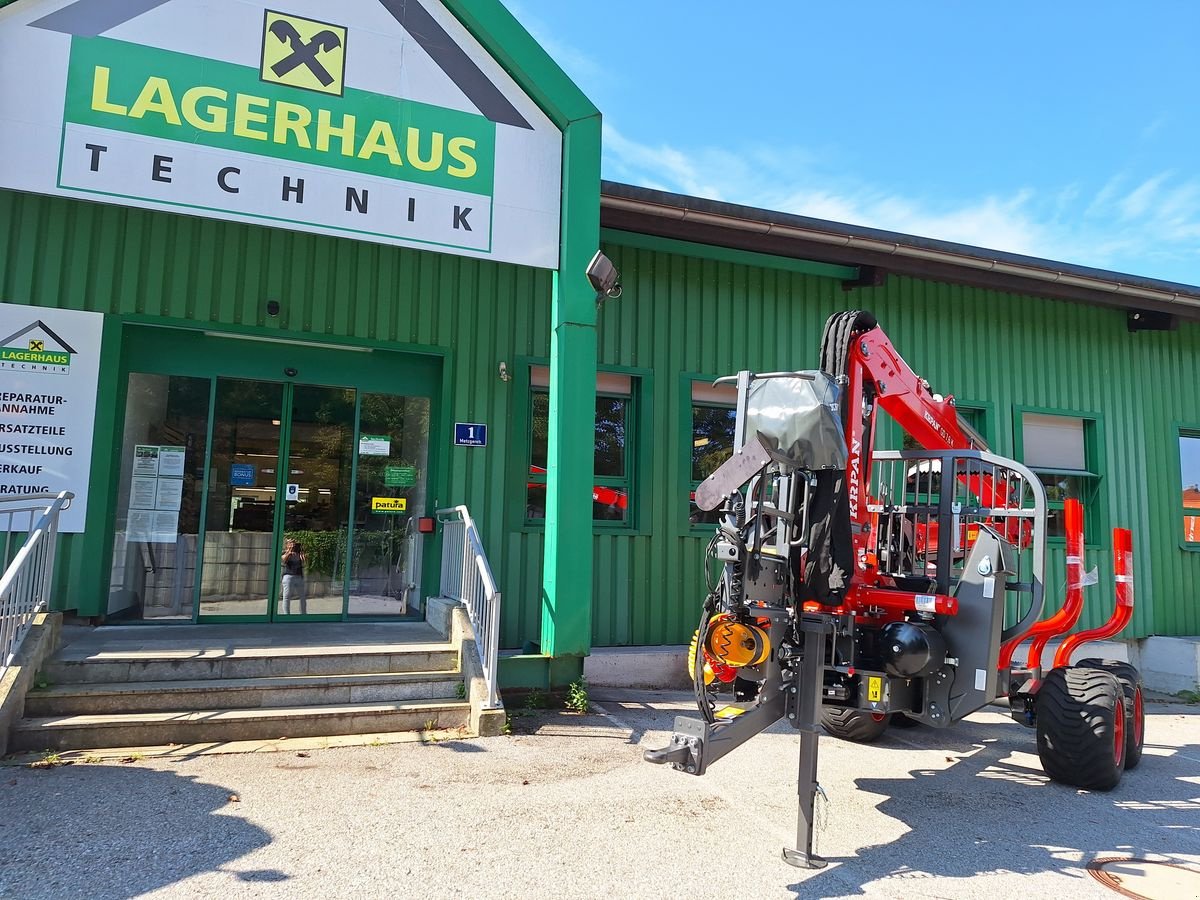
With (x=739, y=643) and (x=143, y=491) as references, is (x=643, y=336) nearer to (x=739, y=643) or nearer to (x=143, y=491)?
(x=143, y=491)

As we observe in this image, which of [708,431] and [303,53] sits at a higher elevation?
[303,53]

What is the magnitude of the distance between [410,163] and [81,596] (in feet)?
15.7

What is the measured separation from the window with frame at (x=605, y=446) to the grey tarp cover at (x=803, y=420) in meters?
4.54

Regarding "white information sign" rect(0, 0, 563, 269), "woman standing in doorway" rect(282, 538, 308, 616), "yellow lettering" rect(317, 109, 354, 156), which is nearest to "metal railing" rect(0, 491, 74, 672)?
"woman standing in doorway" rect(282, 538, 308, 616)

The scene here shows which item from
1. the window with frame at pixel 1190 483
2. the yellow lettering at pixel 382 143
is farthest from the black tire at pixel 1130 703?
the window with frame at pixel 1190 483

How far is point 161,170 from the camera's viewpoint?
6.34 m

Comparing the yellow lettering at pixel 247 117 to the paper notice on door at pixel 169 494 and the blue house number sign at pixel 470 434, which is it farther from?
the paper notice on door at pixel 169 494

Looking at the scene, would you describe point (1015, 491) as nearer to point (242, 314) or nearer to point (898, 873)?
point (898, 873)

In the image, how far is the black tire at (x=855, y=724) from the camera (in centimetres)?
656

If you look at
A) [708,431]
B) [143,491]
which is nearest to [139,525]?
[143,491]

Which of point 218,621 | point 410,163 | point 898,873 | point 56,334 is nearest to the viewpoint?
point 898,873

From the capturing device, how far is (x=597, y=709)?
732cm

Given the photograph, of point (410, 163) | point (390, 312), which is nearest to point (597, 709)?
point (390, 312)

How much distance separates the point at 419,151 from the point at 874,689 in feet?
18.0
